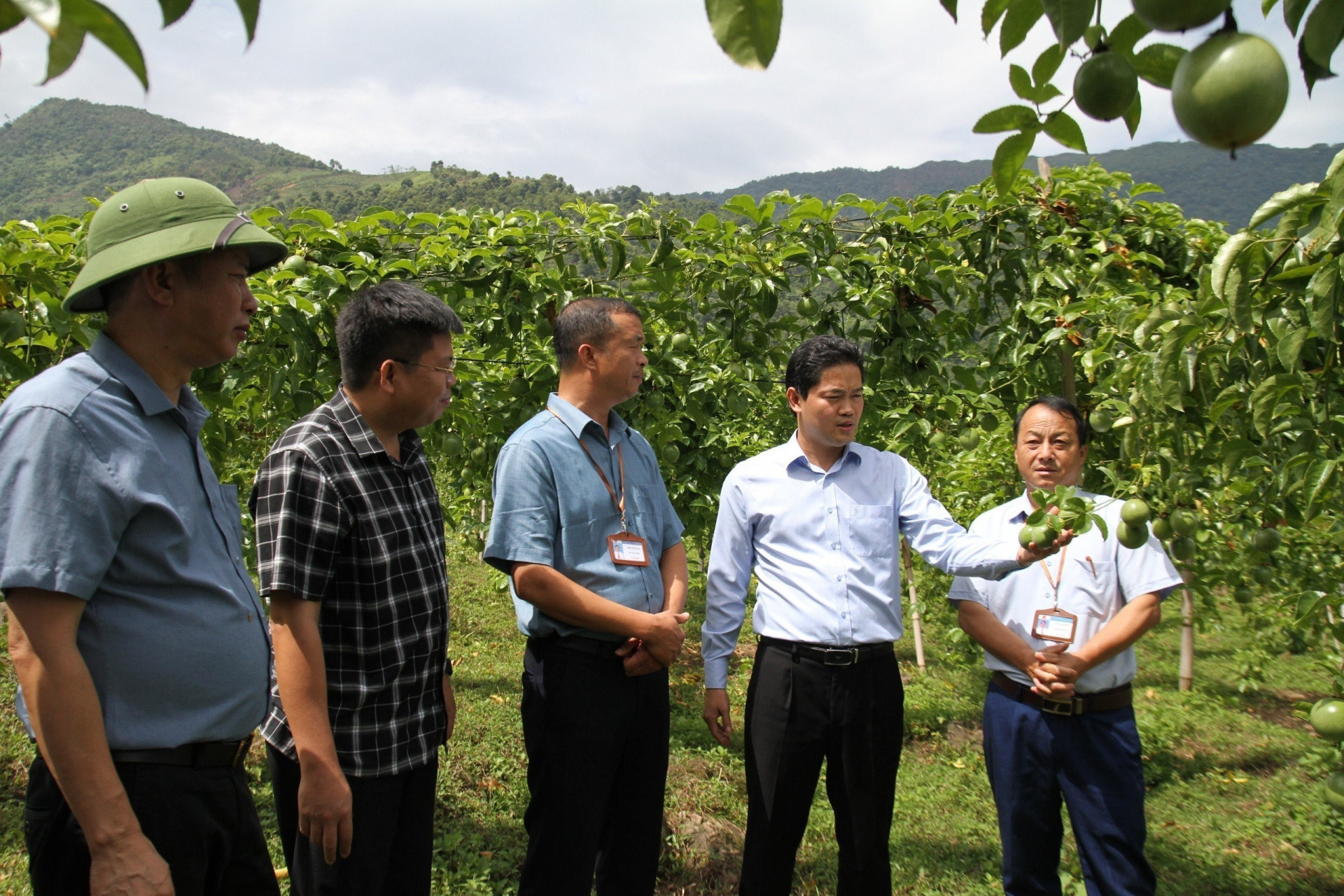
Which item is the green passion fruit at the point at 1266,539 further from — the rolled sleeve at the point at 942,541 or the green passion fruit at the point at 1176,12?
the green passion fruit at the point at 1176,12

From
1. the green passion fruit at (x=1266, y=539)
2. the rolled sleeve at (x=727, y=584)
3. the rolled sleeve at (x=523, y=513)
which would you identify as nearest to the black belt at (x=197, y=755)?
the rolled sleeve at (x=523, y=513)

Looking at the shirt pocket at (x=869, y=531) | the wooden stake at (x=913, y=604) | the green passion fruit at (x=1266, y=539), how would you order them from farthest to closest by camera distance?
1. the wooden stake at (x=913, y=604)
2. the shirt pocket at (x=869, y=531)
3. the green passion fruit at (x=1266, y=539)

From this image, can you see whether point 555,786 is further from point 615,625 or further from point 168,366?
point 168,366

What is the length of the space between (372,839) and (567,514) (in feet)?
2.66

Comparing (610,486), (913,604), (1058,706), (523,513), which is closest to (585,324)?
(610,486)

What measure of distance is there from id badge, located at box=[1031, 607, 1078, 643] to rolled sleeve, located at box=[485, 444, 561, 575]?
4.21 ft

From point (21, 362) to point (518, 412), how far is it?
1.61m

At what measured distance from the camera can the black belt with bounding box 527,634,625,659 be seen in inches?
81.8

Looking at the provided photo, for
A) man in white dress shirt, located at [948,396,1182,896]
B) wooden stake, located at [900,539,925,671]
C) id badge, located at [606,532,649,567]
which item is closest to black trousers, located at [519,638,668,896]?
id badge, located at [606,532,649,567]

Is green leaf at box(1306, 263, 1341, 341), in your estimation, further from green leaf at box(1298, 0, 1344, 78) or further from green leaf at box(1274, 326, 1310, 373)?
green leaf at box(1298, 0, 1344, 78)

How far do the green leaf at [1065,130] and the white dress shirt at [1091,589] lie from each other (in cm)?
162

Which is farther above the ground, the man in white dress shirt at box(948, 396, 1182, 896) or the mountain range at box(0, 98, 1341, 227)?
the mountain range at box(0, 98, 1341, 227)

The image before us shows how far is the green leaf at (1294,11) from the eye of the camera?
25.0 inches

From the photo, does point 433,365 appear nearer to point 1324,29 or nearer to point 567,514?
point 567,514
